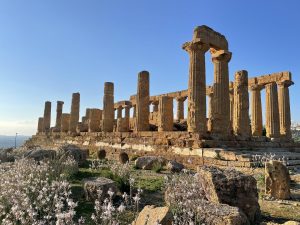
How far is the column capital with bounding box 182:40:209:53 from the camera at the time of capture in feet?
53.8

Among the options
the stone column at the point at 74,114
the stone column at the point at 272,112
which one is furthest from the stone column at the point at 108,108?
the stone column at the point at 272,112

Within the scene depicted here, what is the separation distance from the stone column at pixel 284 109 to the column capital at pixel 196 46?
10758 mm

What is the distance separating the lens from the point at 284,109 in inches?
972

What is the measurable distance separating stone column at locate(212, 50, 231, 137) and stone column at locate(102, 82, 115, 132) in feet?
34.4

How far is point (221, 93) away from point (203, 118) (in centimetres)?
244

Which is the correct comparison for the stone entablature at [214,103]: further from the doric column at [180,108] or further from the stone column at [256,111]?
the doric column at [180,108]

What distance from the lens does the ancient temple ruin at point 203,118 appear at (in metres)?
16.1

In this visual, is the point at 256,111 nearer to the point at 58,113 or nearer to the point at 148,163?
the point at 148,163

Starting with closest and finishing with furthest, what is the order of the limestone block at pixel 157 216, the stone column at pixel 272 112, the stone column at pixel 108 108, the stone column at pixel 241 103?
the limestone block at pixel 157 216, the stone column at pixel 241 103, the stone column at pixel 272 112, the stone column at pixel 108 108

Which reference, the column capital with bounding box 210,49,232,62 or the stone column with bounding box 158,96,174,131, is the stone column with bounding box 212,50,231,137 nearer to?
the column capital with bounding box 210,49,232,62

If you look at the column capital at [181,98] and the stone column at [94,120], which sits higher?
the column capital at [181,98]

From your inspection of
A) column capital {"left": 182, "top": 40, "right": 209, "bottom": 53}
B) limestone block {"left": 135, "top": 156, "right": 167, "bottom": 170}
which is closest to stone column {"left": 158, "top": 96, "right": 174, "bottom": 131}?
column capital {"left": 182, "top": 40, "right": 209, "bottom": 53}

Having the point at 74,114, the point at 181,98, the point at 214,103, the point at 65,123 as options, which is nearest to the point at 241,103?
the point at 214,103

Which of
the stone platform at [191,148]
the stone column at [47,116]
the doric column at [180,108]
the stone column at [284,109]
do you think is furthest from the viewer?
the stone column at [47,116]
